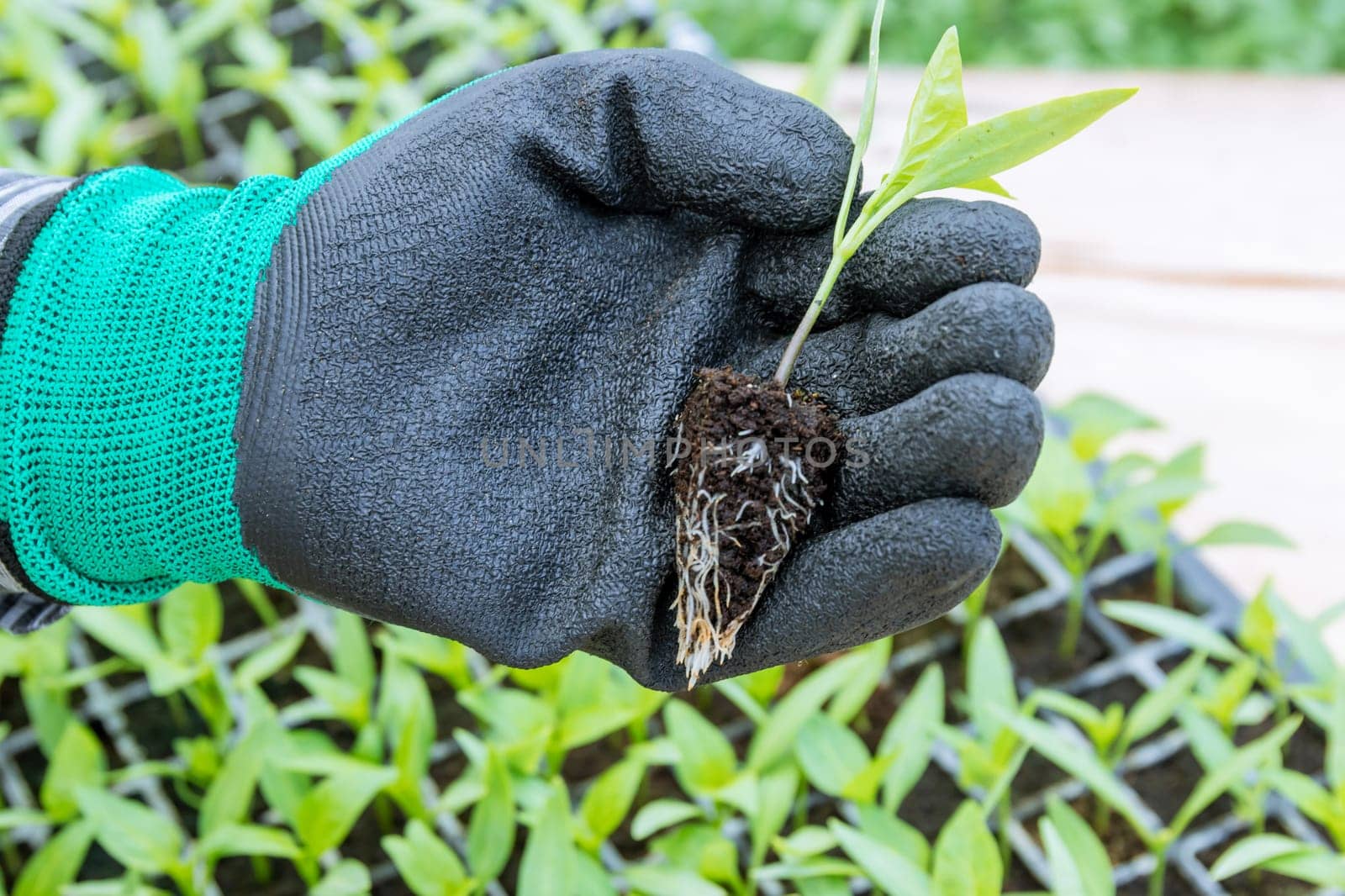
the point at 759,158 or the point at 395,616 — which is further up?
the point at 759,158

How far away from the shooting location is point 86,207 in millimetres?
896

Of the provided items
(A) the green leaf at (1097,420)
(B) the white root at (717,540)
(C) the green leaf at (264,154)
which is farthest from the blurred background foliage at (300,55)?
(B) the white root at (717,540)

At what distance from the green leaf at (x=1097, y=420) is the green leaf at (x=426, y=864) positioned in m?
0.78

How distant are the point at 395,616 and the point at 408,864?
10.1 inches

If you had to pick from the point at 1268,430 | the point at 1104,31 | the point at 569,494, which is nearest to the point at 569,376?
the point at 569,494

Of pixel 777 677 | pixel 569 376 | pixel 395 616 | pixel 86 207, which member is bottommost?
pixel 777 677

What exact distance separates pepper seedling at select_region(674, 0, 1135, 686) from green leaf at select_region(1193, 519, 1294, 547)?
2.12ft

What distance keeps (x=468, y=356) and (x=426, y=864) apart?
415mm

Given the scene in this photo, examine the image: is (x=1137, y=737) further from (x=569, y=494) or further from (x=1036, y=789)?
(x=569, y=494)

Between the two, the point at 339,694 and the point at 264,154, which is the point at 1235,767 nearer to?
the point at 339,694

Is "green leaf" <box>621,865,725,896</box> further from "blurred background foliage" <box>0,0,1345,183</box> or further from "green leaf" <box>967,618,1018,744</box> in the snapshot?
"blurred background foliage" <box>0,0,1345,183</box>

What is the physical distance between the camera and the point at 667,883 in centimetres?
96

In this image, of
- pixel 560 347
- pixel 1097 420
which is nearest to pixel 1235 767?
pixel 1097 420

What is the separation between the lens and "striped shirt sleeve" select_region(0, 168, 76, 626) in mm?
856
